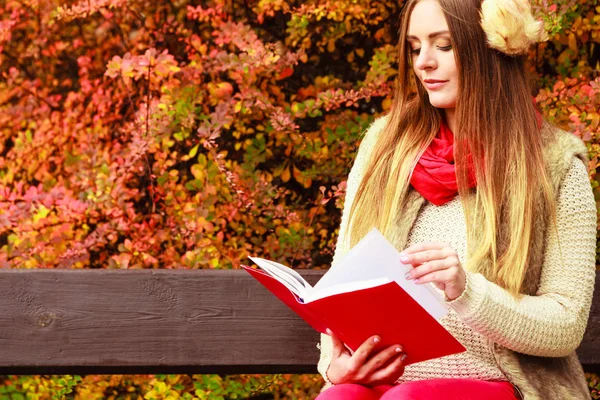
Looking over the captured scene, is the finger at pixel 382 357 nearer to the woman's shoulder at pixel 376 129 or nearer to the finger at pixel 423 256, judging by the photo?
the finger at pixel 423 256

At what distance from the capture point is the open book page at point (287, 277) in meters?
1.81

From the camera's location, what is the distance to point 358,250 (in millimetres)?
1804

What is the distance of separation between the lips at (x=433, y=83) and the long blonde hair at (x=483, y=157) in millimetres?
48

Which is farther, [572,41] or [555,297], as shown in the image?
[572,41]

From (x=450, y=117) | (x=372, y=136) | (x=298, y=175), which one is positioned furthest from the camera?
(x=298, y=175)

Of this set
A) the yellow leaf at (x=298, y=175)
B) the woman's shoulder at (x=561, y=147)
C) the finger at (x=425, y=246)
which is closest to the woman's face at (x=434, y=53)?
the woman's shoulder at (x=561, y=147)

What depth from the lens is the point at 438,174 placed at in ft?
7.06

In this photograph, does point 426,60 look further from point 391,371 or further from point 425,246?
point 391,371

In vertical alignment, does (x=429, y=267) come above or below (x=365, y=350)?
above

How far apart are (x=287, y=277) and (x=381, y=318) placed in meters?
0.23

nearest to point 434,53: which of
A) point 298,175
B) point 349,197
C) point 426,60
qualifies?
point 426,60

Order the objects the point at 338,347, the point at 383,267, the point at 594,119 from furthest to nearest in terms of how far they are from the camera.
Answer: the point at 594,119 → the point at 338,347 → the point at 383,267

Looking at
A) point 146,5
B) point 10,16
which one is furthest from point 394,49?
point 10,16

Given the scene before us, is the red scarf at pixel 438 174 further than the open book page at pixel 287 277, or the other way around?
the red scarf at pixel 438 174
